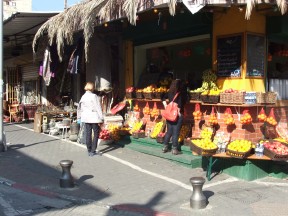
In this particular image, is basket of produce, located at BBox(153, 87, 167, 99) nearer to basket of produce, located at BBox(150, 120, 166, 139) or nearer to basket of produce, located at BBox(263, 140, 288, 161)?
basket of produce, located at BBox(150, 120, 166, 139)

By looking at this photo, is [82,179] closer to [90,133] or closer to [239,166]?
[90,133]

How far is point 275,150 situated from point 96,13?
4.67 meters

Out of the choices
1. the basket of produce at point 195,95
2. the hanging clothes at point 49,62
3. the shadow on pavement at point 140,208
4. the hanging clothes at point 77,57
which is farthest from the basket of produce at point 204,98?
the hanging clothes at point 49,62

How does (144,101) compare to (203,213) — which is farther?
(144,101)

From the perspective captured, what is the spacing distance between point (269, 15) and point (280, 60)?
5.44 feet

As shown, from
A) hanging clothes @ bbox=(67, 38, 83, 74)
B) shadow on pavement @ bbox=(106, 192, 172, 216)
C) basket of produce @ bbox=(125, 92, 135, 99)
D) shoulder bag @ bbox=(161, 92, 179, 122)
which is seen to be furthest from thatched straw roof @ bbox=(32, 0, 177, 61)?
shadow on pavement @ bbox=(106, 192, 172, 216)

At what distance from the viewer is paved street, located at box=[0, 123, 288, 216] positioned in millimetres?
5965

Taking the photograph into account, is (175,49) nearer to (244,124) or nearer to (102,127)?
(102,127)

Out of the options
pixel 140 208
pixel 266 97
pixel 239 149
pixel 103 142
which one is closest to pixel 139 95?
pixel 103 142

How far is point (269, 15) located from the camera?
8.17m

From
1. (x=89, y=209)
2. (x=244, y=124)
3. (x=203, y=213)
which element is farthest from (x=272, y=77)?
(x=89, y=209)

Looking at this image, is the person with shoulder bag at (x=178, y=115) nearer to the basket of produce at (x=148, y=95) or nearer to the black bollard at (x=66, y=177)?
the basket of produce at (x=148, y=95)

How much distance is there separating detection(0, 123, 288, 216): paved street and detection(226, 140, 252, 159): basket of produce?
55 centimetres

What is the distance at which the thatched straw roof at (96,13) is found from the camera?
6.60 m
